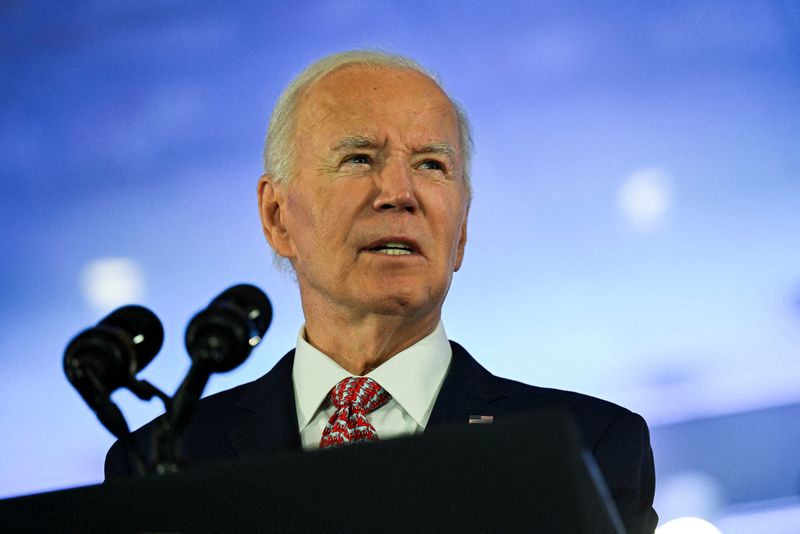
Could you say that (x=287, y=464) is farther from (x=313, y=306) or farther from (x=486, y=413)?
(x=313, y=306)

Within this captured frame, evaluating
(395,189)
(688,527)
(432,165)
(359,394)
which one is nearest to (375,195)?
(395,189)

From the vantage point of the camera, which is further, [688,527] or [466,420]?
[688,527]

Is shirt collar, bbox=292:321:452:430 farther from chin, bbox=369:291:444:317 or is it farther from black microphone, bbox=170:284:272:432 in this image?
black microphone, bbox=170:284:272:432

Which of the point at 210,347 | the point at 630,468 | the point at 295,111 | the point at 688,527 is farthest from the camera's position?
the point at 688,527

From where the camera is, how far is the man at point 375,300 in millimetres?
1798

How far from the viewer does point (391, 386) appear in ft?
6.00

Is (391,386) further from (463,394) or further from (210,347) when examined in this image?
(210,347)

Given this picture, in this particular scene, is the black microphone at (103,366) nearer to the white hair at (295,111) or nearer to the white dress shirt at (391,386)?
the white dress shirt at (391,386)

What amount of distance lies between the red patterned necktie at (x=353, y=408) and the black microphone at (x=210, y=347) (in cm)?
58

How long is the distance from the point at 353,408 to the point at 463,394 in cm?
20

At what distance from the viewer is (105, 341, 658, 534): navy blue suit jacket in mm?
1723

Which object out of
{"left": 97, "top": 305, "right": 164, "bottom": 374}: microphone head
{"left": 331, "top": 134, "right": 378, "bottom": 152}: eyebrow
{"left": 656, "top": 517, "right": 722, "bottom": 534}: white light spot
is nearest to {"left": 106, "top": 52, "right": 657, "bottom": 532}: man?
{"left": 331, "top": 134, "right": 378, "bottom": 152}: eyebrow

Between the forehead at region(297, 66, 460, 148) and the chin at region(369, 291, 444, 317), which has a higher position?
the forehead at region(297, 66, 460, 148)

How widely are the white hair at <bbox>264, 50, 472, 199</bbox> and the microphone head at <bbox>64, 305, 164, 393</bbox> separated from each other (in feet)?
2.70
